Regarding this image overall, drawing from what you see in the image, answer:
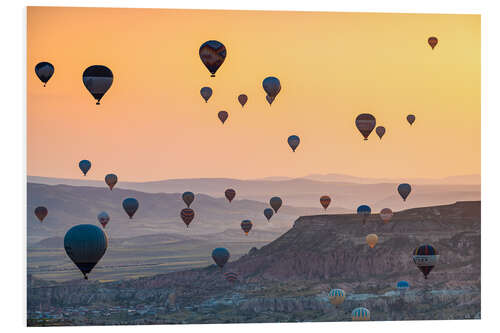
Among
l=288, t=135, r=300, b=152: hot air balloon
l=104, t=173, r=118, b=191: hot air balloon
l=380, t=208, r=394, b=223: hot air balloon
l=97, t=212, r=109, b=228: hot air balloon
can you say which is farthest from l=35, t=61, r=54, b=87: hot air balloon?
l=380, t=208, r=394, b=223: hot air balloon

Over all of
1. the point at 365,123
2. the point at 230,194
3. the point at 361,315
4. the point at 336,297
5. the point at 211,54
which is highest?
the point at 211,54

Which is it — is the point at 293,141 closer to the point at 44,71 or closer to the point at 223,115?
the point at 223,115

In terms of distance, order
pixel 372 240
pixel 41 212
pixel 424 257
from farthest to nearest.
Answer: pixel 372 240 → pixel 424 257 → pixel 41 212

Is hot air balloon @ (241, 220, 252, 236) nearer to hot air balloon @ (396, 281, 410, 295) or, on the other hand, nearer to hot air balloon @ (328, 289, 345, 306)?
hot air balloon @ (328, 289, 345, 306)

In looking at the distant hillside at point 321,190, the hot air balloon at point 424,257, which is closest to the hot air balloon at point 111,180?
the distant hillside at point 321,190

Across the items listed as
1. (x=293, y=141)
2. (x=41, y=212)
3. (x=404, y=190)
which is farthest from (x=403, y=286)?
(x=41, y=212)

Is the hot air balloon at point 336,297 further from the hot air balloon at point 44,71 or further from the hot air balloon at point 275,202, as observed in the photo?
the hot air balloon at point 44,71
